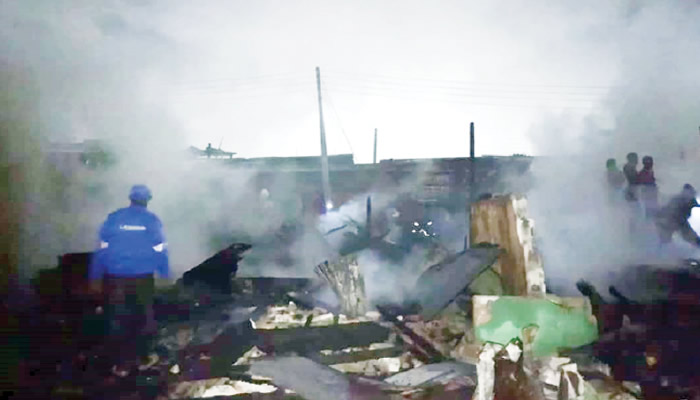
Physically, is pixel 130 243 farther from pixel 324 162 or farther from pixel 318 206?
pixel 324 162

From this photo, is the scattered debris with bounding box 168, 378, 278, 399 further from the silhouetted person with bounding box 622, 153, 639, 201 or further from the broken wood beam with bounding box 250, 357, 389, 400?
the silhouetted person with bounding box 622, 153, 639, 201

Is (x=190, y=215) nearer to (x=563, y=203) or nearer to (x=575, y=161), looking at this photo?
(x=563, y=203)

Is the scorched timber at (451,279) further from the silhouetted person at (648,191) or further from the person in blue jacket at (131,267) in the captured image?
the silhouetted person at (648,191)

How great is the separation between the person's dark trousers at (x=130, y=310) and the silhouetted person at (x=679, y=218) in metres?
7.48

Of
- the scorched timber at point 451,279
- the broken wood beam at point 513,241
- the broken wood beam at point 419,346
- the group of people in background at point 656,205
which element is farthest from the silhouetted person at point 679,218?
the broken wood beam at point 419,346

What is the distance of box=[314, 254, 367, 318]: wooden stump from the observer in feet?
21.0

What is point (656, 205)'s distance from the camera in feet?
27.1

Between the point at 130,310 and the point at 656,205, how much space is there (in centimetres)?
770

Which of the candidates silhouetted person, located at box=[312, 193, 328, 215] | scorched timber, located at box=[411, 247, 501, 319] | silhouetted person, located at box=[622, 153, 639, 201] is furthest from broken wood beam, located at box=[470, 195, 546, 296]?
silhouetted person, located at box=[312, 193, 328, 215]

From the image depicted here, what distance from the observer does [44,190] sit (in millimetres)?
9406

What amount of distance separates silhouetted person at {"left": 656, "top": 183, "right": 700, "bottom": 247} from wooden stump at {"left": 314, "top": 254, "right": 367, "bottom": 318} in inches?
198

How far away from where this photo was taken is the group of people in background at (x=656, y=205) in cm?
816

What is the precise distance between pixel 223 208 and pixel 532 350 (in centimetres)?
974

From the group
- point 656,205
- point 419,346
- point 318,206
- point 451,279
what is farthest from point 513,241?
point 318,206
